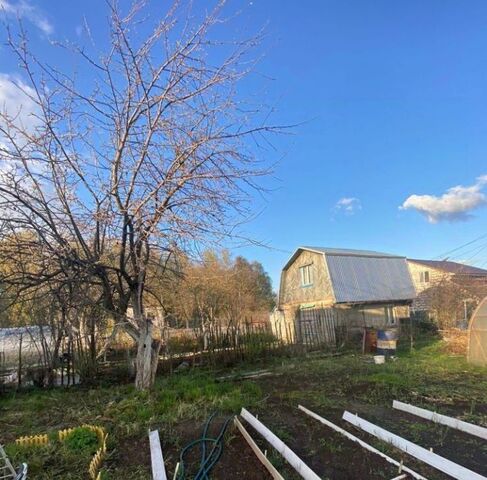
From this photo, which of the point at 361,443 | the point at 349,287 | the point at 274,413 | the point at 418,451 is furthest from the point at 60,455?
the point at 349,287

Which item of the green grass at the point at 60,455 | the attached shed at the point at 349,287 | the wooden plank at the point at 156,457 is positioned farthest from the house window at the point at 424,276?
the green grass at the point at 60,455

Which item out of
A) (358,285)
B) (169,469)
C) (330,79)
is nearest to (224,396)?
(169,469)

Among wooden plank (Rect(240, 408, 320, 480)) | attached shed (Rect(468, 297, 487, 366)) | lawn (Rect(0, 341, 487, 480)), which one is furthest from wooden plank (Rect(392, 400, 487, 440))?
attached shed (Rect(468, 297, 487, 366))

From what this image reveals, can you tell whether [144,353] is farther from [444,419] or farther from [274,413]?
[444,419]

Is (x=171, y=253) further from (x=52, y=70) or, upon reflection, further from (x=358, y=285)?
(x=358, y=285)

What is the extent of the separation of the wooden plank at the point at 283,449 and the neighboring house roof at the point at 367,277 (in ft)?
44.4

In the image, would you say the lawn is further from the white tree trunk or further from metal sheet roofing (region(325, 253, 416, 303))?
metal sheet roofing (region(325, 253, 416, 303))

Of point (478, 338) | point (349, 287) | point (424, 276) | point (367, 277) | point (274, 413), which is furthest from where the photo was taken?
point (424, 276)

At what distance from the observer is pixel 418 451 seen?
12.3ft

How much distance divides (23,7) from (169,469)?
17.8 feet

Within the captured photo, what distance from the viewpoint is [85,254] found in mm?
6484

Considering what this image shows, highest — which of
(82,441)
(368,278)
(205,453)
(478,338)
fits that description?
(368,278)

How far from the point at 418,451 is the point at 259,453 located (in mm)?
1538

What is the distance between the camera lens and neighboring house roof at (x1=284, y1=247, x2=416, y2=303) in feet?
60.1
